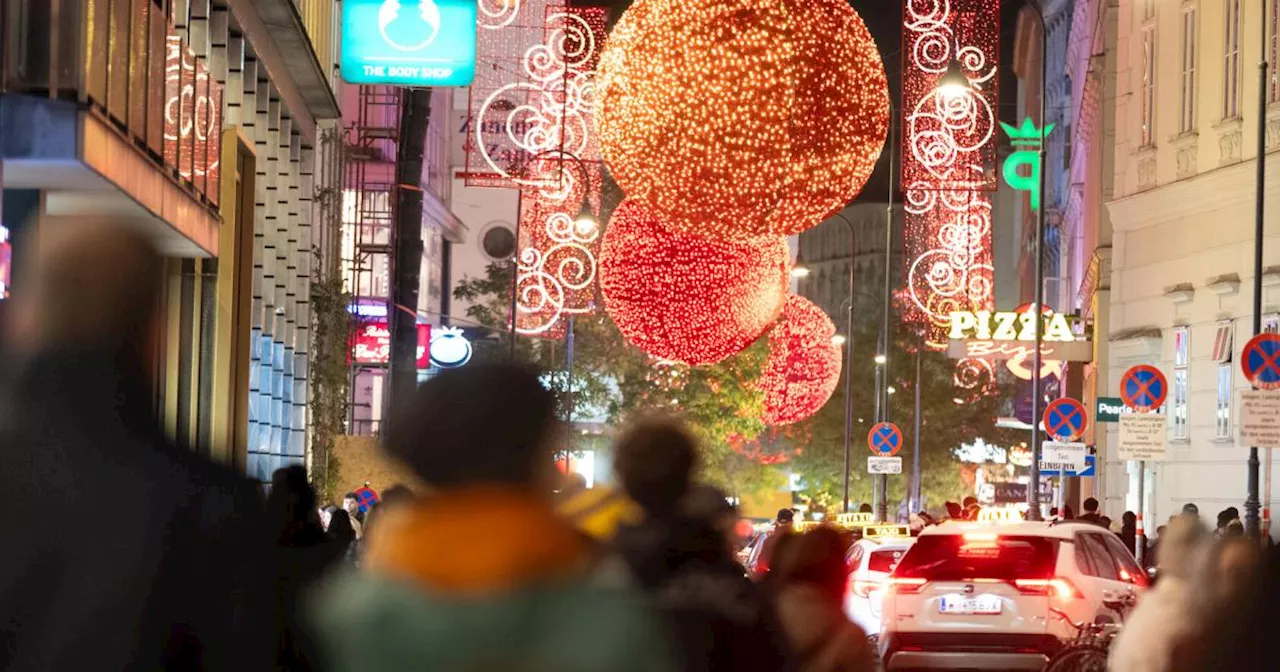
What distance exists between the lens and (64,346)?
503 cm

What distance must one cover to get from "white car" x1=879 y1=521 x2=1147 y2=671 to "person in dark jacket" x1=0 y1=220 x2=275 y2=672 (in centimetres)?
1521

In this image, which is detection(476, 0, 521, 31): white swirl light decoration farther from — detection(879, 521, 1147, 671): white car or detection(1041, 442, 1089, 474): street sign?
detection(879, 521, 1147, 671): white car

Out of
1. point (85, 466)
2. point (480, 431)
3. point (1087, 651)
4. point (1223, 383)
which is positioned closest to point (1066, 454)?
point (1223, 383)

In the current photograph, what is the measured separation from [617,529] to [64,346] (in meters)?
3.27

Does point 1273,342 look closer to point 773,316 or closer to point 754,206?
point 754,206

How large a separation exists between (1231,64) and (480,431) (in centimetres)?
3375

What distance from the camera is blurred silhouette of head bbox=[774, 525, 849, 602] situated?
8.16 meters

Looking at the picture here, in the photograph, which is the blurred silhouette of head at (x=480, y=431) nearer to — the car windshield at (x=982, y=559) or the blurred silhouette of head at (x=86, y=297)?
the blurred silhouette of head at (x=86, y=297)

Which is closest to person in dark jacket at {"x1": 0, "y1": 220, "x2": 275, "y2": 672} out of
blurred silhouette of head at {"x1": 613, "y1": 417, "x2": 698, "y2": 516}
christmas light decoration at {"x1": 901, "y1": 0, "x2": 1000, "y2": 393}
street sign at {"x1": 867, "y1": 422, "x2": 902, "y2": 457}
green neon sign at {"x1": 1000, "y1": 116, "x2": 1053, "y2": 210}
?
blurred silhouette of head at {"x1": 613, "y1": 417, "x2": 698, "y2": 516}

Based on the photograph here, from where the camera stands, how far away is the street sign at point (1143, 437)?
Result: 3066 cm

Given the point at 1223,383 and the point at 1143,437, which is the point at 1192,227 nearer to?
the point at 1223,383

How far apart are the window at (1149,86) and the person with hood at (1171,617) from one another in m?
32.2

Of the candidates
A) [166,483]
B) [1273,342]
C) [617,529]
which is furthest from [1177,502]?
[166,483]

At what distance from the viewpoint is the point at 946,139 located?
4259 cm
